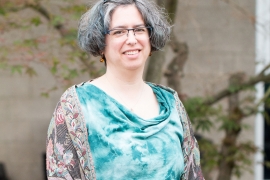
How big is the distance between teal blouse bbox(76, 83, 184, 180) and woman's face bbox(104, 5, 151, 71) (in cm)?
15

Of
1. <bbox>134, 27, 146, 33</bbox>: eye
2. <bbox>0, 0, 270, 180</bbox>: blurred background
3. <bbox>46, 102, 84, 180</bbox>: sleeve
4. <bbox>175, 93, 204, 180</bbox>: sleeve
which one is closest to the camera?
<bbox>46, 102, 84, 180</bbox>: sleeve

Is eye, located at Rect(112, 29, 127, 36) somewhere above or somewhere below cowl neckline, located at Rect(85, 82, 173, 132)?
above

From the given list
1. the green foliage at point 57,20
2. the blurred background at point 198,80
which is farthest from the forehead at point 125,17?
the blurred background at point 198,80

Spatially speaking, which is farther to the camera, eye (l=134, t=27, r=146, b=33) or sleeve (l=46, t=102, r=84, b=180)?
eye (l=134, t=27, r=146, b=33)

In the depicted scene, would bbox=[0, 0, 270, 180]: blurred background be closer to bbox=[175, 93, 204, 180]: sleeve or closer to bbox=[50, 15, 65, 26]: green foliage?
bbox=[50, 15, 65, 26]: green foliage

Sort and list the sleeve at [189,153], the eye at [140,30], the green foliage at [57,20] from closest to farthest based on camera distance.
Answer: the eye at [140,30], the sleeve at [189,153], the green foliage at [57,20]

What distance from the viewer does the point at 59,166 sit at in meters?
2.34

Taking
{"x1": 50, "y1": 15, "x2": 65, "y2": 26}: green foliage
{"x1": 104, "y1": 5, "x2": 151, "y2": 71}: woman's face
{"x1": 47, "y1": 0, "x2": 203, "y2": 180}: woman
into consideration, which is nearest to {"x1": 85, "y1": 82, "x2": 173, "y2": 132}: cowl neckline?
{"x1": 47, "y1": 0, "x2": 203, "y2": 180}: woman

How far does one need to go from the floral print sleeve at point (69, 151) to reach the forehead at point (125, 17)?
15.0 inches

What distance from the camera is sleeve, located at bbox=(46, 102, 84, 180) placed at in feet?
7.67

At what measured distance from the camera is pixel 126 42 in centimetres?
→ 242

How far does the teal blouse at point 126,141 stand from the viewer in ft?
7.78

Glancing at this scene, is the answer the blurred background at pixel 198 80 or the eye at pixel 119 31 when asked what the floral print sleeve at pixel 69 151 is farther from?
the blurred background at pixel 198 80

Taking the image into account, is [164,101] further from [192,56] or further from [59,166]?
[192,56]
